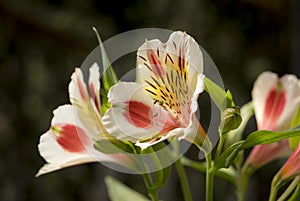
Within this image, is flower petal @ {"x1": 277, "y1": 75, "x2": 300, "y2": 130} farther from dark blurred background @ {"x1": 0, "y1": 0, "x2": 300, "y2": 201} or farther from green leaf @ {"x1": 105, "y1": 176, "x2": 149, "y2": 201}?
dark blurred background @ {"x1": 0, "y1": 0, "x2": 300, "y2": 201}

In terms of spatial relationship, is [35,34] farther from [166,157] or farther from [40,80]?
[166,157]

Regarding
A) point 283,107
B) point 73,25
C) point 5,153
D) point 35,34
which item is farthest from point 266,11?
point 283,107

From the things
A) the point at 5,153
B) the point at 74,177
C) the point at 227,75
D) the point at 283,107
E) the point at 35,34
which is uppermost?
the point at 35,34

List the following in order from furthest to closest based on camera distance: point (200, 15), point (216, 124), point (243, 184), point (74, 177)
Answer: point (74, 177) < point (200, 15) < point (243, 184) < point (216, 124)

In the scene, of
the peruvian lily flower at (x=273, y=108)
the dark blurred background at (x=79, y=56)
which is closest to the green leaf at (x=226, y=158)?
the peruvian lily flower at (x=273, y=108)

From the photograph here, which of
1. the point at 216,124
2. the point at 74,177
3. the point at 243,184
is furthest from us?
the point at 74,177

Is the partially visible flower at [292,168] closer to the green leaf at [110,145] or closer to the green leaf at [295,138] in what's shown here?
the green leaf at [295,138]

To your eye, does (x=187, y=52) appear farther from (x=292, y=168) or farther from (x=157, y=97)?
(x=292, y=168)
